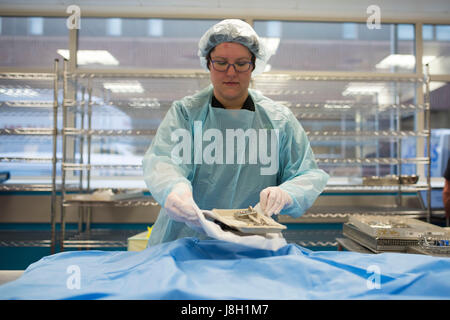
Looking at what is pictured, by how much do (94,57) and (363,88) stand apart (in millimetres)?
2694

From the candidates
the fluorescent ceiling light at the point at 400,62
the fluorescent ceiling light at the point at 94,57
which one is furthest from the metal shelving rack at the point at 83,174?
the fluorescent ceiling light at the point at 400,62

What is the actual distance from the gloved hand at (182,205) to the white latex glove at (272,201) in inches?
9.3

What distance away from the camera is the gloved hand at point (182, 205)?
37.9 inches

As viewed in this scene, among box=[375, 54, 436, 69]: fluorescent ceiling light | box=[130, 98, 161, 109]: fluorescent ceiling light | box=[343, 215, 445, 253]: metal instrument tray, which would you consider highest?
box=[375, 54, 436, 69]: fluorescent ceiling light

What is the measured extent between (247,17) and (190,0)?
562 mm

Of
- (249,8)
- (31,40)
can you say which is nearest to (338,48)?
(249,8)

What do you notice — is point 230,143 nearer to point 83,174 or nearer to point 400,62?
point 83,174

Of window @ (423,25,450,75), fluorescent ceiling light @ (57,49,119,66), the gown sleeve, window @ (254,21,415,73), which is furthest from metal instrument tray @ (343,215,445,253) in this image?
fluorescent ceiling light @ (57,49,119,66)

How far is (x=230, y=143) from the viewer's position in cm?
131

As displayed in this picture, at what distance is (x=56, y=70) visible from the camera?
272 cm

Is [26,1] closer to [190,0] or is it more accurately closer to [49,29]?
[49,29]

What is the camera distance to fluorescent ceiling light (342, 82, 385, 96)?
3.30 metres

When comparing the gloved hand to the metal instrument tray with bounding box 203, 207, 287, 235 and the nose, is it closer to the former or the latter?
the metal instrument tray with bounding box 203, 207, 287, 235

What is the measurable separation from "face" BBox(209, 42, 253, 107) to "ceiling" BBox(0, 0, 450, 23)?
211cm
